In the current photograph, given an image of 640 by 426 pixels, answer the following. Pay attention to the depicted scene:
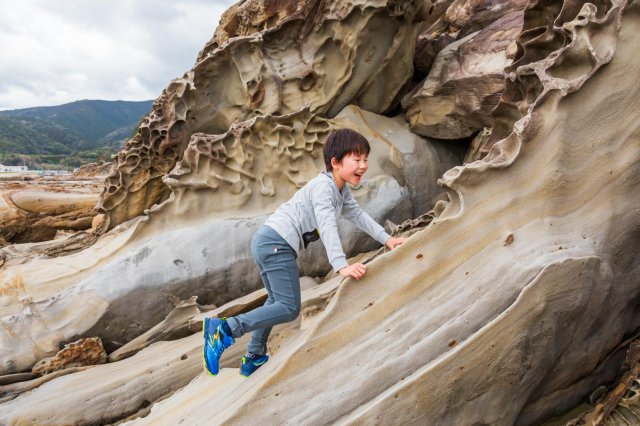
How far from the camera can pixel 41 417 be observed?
290cm

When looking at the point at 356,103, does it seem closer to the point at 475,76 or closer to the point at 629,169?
the point at 475,76

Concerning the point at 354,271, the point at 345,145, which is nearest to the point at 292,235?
the point at 354,271

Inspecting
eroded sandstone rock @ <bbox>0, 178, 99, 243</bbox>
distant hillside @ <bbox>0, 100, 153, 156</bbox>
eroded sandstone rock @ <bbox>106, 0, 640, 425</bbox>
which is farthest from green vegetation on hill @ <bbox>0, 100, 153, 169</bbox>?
eroded sandstone rock @ <bbox>106, 0, 640, 425</bbox>

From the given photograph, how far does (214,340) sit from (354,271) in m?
0.73

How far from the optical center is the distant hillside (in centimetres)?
6856

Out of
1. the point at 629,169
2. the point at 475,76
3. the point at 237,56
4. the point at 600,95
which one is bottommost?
the point at 629,169

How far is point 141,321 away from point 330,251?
2141mm

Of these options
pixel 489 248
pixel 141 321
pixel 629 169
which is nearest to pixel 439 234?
pixel 489 248

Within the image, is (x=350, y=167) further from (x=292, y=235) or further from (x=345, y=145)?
(x=292, y=235)

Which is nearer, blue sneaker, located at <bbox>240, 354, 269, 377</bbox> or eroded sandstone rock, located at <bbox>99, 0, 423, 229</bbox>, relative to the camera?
blue sneaker, located at <bbox>240, 354, 269, 377</bbox>

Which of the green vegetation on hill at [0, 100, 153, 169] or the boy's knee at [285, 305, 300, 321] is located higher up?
the green vegetation on hill at [0, 100, 153, 169]

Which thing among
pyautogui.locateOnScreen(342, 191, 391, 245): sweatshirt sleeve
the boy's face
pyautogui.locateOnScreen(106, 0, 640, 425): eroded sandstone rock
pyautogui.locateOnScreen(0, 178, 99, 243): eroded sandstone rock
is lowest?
pyautogui.locateOnScreen(106, 0, 640, 425): eroded sandstone rock

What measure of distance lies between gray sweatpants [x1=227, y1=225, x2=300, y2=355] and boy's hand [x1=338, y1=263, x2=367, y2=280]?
0.89 ft

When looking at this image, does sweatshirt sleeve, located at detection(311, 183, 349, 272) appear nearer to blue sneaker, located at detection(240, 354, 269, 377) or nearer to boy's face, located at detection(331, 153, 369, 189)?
boy's face, located at detection(331, 153, 369, 189)
